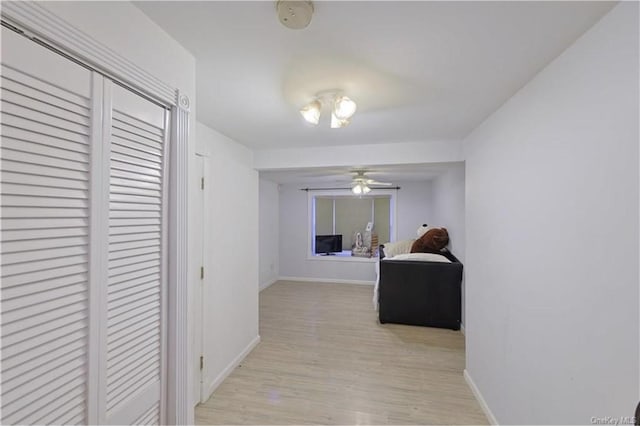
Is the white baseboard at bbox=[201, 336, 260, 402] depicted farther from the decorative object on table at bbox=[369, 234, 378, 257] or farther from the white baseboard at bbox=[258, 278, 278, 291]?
the decorative object on table at bbox=[369, 234, 378, 257]

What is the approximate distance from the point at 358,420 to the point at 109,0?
270 centimetres

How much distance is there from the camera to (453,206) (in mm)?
4082

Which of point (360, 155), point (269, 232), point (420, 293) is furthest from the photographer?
point (269, 232)

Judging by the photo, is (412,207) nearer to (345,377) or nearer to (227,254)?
(345,377)

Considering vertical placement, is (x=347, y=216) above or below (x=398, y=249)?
above

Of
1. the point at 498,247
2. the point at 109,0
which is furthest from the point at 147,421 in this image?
the point at 498,247

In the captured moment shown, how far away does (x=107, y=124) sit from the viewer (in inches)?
35.0

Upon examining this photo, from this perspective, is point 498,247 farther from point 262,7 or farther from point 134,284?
point 134,284

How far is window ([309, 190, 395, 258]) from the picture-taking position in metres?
6.39

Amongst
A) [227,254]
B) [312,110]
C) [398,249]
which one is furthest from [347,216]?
[312,110]

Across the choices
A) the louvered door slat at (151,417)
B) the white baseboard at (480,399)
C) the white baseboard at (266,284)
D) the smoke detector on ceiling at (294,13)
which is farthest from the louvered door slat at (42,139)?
the white baseboard at (266,284)

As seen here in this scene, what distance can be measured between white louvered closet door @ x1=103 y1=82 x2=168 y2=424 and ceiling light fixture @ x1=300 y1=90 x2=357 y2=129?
2.59 feet

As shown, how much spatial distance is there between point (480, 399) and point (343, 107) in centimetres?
245

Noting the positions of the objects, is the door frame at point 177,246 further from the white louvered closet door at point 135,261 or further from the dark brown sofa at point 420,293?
the dark brown sofa at point 420,293
